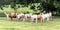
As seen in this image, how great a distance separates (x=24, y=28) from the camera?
18.3 m

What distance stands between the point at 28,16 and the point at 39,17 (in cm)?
A: 143

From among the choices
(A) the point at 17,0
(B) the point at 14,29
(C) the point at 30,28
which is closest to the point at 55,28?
(C) the point at 30,28

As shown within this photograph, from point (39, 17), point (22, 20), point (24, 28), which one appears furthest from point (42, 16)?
point (24, 28)

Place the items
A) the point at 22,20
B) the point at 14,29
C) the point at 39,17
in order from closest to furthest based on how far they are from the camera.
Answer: the point at 14,29, the point at 39,17, the point at 22,20

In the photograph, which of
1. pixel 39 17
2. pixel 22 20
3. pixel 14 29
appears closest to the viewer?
pixel 14 29

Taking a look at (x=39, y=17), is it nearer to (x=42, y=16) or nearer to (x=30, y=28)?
(x=42, y=16)

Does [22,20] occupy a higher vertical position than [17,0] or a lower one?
lower

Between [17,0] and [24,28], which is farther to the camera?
[17,0]

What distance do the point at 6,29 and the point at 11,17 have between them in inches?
235

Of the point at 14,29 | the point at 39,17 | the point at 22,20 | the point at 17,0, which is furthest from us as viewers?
the point at 17,0

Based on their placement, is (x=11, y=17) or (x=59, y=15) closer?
(x=11, y=17)

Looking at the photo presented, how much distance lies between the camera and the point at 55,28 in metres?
18.5

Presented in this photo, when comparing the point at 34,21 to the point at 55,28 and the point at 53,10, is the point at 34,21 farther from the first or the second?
the point at 53,10

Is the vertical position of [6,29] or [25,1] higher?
[25,1]
